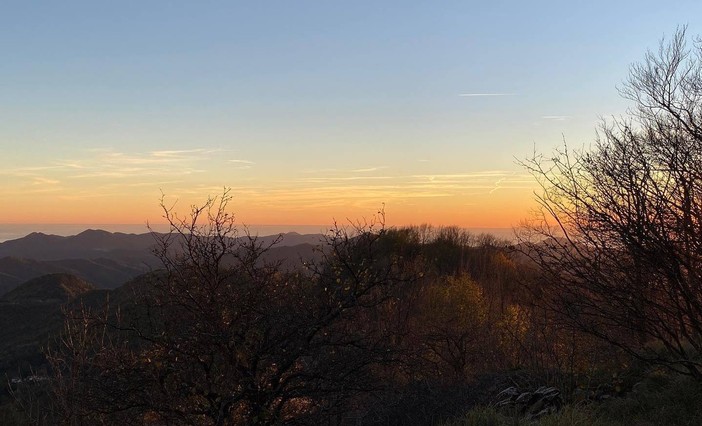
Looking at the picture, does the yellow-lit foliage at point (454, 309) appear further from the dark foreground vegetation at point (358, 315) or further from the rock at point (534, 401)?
the dark foreground vegetation at point (358, 315)

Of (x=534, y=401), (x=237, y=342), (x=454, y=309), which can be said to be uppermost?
(x=237, y=342)

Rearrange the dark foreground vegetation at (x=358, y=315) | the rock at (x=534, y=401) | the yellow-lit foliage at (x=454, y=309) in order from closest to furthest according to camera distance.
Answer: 1. the dark foreground vegetation at (x=358, y=315)
2. the rock at (x=534, y=401)
3. the yellow-lit foliage at (x=454, y=309)

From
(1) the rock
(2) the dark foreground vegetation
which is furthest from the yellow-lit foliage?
(2) the dark foreground vegetation

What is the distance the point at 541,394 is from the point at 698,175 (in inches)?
205

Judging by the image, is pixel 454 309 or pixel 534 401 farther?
pixel 454 309

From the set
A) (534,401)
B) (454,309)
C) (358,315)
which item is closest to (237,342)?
(358,315)

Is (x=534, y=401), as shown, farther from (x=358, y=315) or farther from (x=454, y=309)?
(x=454, y=309)

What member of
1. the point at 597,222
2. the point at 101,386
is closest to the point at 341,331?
the point at 101,386

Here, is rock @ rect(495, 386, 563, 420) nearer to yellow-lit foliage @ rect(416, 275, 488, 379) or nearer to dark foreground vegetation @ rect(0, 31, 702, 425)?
dark foreground vegetation @ rect(0, 31, 702, 425)

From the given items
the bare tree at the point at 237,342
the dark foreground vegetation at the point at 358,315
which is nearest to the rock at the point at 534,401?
the dark foreground vegetation at the point at 358,315

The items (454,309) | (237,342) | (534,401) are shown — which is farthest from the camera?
(454,309)

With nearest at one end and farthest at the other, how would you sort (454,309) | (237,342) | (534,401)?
(237,342)
(534,401)
(454,309)

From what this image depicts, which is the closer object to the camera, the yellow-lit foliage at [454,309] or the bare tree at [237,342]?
the bare tree at [237,342]

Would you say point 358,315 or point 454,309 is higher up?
point 358,315
